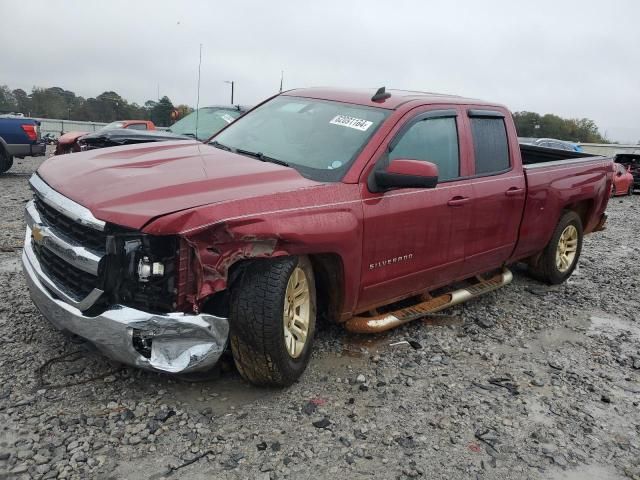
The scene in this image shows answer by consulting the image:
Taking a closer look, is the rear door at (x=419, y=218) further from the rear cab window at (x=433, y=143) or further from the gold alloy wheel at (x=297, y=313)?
the gold alloy wheel at (x=297, y=313)

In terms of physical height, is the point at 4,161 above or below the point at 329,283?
below

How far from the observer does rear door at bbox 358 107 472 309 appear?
3.76 meters

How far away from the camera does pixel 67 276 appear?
3184mm

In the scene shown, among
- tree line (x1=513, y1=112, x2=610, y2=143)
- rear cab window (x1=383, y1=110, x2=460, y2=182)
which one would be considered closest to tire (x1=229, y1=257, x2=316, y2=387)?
rear cab window (x1=383, y1=110, x2=460, y2=182)

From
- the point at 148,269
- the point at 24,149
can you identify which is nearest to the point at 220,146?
the point at 148,269

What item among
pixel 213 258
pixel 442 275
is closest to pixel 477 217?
pixel 442 275

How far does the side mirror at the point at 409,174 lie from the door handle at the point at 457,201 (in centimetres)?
69

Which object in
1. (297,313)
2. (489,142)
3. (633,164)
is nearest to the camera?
(297,313)

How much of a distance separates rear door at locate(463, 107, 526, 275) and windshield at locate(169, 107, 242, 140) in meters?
4.98

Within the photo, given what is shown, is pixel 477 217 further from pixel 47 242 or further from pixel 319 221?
pixel 47 242

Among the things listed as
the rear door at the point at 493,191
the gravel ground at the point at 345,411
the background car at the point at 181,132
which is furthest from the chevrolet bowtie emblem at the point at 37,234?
the background car at the point at 181,132

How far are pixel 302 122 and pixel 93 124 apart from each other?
24.5 m

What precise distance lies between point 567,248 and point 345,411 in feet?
13.6

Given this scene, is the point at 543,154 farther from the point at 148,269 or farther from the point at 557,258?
the point at 148,269
